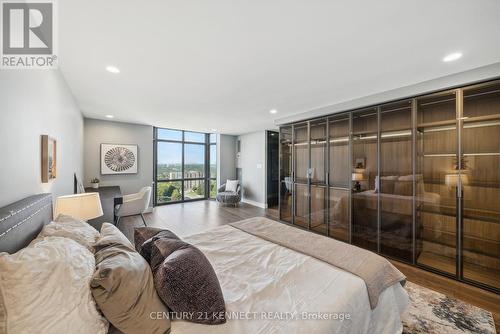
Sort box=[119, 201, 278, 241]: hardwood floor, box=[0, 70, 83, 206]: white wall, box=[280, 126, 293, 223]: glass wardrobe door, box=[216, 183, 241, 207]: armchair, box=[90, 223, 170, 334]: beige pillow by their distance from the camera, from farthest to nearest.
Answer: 1. box=[216, 183, 241, 207]: armchair
2. box=[280, 126, 293, 223]: glass wardrobe door
3. box=[119, 201, 278, 241]: hardwood floor
4. box=[0, 70, 83, 206]: white wall
5. box=[90, 223, 170, 334]: beige pillow

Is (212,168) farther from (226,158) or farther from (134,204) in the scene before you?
(134,204)

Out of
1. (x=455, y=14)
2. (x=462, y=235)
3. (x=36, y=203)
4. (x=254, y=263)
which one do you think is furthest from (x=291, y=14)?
(x=462, y=235)

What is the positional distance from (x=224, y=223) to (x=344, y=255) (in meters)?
3.37

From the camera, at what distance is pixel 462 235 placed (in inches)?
97.3

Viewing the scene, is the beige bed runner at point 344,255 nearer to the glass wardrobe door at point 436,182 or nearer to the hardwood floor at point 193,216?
the glass wardrobe door at point 436,182

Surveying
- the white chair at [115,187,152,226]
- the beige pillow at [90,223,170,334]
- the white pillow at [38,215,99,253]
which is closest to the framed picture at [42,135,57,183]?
the white pillow at [38,215,99,253]

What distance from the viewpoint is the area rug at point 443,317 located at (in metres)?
1.72

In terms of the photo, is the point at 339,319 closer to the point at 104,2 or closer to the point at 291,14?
the point at 291,14

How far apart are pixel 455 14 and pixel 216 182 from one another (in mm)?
6928

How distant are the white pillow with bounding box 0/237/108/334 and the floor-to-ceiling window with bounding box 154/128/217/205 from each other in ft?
19.1

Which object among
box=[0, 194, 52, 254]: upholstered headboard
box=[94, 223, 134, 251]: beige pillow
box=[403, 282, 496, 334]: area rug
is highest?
box=[0, 194, 52, 254]: upholstered headboard

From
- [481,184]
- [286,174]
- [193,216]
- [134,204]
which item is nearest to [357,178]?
[481,184]

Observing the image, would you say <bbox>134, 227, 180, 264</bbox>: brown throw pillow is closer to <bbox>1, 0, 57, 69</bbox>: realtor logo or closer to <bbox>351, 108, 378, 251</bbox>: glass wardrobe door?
<bbox>1, 0, 57, 69</bbox>: realtor logo

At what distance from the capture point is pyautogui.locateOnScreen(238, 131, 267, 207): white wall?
6.53 meters
